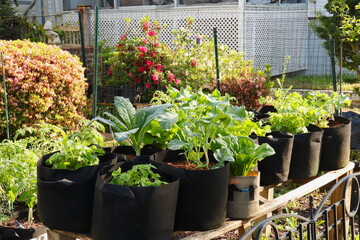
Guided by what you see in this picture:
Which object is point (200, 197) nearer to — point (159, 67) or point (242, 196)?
point (242, 196)

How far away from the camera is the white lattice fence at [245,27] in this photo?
449 inches

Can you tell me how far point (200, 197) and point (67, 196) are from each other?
60 cm

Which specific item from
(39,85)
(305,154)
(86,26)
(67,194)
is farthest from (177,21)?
(67,194)

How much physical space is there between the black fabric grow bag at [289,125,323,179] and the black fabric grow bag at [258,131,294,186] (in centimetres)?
12

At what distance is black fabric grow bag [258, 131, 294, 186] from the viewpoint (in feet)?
9.27

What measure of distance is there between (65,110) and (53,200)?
4.09 meters

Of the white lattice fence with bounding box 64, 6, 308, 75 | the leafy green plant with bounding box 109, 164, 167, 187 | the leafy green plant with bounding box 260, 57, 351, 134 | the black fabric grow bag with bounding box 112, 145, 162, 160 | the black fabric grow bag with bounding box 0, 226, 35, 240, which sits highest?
the white lattice fence with bounding box 64, 6, 308, 75

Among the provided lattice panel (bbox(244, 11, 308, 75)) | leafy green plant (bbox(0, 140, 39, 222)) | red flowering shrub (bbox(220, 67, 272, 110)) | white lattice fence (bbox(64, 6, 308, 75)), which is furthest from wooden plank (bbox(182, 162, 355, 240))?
lattice panel (bbox(244, 11, 308, 75))

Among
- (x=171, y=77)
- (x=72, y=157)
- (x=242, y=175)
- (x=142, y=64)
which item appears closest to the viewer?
(x=72, y=157)

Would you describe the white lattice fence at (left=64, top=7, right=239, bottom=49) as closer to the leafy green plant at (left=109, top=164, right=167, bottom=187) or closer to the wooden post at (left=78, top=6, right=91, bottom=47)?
the wooden post at (left=78, top=6, right=91, bottom=47)

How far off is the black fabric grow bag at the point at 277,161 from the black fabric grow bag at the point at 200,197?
622 millimetres

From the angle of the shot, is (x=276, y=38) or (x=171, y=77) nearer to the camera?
(x=171, y=77)

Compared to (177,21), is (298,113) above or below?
below

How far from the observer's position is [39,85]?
5.75m
